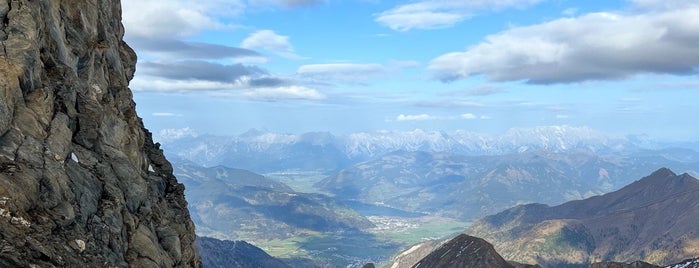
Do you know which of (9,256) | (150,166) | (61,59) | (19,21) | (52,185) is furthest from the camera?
(150,166)

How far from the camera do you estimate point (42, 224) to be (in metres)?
36.3

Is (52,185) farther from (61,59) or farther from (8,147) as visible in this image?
(61,59)

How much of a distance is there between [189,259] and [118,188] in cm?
1803

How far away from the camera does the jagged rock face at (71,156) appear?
3606 cm

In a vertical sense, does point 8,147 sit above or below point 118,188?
above

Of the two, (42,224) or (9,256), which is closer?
(9,256)

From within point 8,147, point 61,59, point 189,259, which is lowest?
point 189,259

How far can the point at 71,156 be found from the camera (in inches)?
1842

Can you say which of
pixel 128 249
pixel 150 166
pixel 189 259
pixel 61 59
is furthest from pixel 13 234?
pixel 150 166

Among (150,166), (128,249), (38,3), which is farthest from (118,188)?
(150,166)

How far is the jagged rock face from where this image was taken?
36062mm

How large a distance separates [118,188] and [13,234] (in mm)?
19495

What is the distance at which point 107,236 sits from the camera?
147 ft

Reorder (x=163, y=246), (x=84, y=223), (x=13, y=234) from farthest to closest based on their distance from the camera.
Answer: (x=163, y=246) → (x=84, y=223) → (x=13, y=234)
